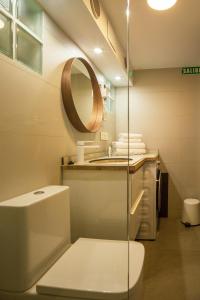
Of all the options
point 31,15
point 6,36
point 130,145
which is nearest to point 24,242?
point 6,36

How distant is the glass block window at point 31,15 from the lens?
4.46ft

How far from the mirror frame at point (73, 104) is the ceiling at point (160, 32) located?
1.75 feet

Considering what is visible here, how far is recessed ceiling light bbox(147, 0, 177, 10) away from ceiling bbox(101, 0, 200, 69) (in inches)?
2.7

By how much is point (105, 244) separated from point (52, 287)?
1.51 feet

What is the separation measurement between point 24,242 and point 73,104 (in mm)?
1096

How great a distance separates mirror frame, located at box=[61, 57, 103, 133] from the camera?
5.99ft

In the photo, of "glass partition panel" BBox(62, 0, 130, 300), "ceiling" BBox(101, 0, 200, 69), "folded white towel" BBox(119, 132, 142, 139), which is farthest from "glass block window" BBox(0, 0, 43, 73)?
"folded white towel" BBox(119, 132, 142, 139)

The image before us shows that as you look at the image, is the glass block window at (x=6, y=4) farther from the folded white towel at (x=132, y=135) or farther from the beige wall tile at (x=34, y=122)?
the folded white towel at (x=132, y=135)

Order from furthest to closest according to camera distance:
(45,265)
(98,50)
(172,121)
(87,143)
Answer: (172,121) → (87,143) → (98,50) → (45,265)

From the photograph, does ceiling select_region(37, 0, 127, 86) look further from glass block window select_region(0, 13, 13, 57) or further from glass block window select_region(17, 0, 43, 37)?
glass block window select_region(0, 13, 13, 57)

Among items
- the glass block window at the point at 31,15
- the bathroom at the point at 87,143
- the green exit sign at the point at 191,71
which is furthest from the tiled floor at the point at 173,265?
the green exit sign at the point at 191,71

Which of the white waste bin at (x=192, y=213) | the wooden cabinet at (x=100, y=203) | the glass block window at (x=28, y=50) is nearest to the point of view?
the glass block window at (x=28, y=50)

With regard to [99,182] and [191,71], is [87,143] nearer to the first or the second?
[99,182]

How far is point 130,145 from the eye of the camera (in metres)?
3.13
